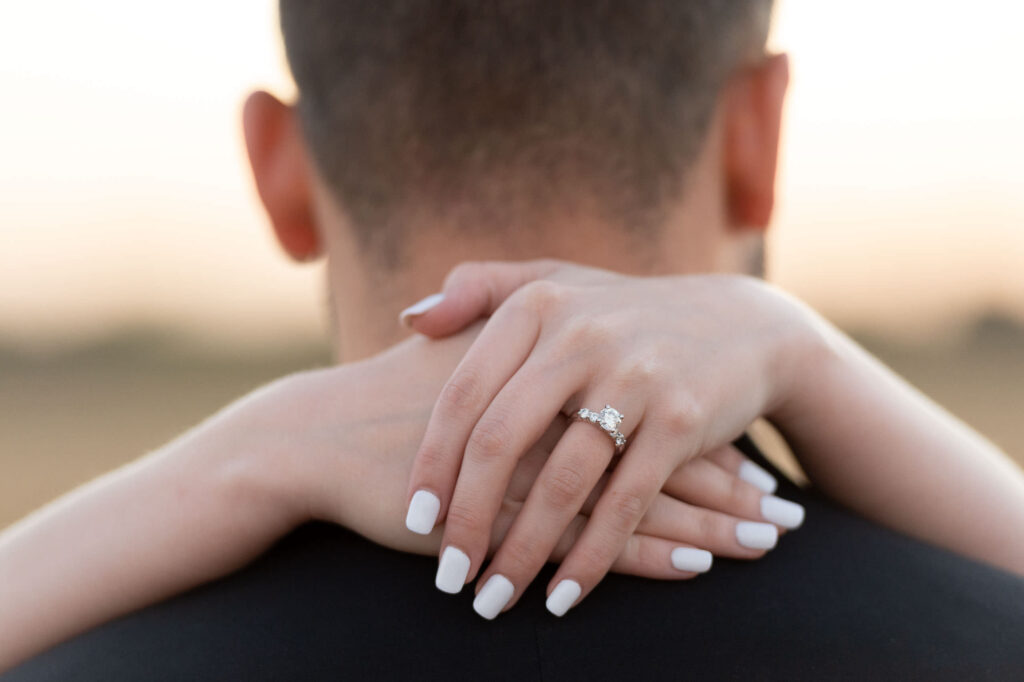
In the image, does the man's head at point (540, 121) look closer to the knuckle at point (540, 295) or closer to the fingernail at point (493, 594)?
the knuckle at point (540, 295)

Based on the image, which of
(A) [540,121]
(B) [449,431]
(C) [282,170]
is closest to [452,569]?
(B) [449,431]

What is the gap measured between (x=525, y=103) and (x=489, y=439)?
66 cm

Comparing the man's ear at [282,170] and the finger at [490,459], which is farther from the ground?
the man's ear at [282,170]

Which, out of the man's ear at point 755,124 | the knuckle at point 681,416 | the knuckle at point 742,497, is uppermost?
the man's ear at point 755,124

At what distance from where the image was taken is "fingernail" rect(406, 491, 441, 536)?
1262 mm

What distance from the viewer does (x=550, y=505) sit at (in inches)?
49.9

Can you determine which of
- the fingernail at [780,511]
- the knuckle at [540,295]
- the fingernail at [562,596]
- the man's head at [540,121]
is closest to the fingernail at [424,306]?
the knuckle at [540,295]

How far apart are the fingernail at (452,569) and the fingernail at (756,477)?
48 cm

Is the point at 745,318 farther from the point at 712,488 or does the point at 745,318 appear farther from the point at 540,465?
the point at 540,465

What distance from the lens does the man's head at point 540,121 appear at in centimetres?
164

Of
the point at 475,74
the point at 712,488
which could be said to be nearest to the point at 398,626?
the point at 712,488

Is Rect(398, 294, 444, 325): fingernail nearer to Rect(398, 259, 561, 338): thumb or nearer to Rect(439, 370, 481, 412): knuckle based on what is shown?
Rect(398, 259, 561, 338): thumb

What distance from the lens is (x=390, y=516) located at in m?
1.33

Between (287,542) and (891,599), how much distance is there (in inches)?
34.7
